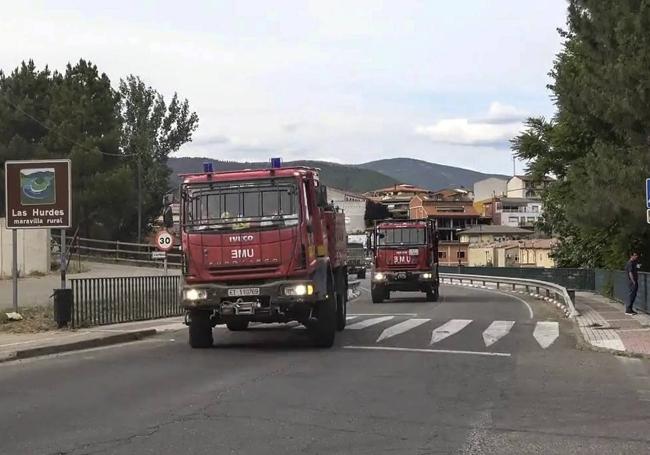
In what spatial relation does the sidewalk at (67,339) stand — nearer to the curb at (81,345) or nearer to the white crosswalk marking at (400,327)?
the curb at (81,345)

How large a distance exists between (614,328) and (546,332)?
1.42m

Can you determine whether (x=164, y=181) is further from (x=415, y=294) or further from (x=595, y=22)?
(x=595, y=22)

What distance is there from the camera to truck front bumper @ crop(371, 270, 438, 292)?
29938 mm

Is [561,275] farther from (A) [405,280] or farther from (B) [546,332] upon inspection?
(B) [546,332]

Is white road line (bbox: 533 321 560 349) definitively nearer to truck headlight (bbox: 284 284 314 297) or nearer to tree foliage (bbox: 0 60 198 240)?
truck headlight (bbox: 284 284 314 297)

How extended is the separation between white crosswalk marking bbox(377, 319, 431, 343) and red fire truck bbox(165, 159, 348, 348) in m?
2.67

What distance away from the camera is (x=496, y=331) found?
17.5 metres

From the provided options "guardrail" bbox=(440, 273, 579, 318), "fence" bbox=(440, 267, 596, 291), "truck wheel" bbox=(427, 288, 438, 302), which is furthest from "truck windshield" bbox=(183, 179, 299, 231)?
"fence" bbox=(440, 267, 596, 291)

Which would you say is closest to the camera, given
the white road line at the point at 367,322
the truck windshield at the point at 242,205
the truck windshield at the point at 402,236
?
the truck windshield at the point at 242,205

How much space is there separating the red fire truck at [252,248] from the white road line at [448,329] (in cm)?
303

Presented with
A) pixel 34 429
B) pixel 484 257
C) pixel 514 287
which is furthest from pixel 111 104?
pixel 484 257

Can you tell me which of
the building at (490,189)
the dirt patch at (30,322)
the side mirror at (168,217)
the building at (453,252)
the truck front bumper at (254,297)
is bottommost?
the building at (453,252)

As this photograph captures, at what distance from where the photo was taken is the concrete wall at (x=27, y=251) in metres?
29.5

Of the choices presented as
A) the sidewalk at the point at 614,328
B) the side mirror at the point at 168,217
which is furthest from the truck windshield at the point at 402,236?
the side mirror at the point at 168,217
